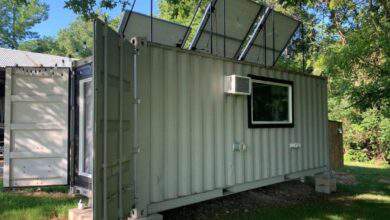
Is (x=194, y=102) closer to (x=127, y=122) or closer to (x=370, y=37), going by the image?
(x=127, y=122)

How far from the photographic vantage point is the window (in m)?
6.65

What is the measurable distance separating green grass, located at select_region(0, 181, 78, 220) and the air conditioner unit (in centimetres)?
288

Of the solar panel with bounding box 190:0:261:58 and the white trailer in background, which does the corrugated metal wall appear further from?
the solar panel with bounding box 190:0:261:58

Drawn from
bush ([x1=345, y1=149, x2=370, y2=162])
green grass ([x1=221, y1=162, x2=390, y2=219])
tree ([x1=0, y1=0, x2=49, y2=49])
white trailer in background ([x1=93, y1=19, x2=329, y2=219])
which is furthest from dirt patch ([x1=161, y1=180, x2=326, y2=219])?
tree ([x1=0, y1=0, x2=49, y2=49])

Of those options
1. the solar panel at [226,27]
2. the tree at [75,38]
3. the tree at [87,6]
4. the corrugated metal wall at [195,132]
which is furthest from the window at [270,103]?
the tree at [75,38]

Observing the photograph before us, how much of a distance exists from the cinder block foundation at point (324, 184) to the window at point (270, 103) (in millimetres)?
1705

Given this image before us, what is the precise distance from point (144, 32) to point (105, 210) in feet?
16.9

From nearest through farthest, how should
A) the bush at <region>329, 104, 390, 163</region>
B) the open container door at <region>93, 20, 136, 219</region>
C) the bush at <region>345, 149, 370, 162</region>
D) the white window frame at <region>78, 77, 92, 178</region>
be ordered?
the open container door at <region>93, 20, 136, 219</region> < the white window frame at <region>78, 77, 92, 178</region> < the bush at <region>329, 104, 390, 163</region> < the bush at <region>345, 149, 370, 162</region>

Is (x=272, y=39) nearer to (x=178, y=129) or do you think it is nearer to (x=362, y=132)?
(x=178, y=129)

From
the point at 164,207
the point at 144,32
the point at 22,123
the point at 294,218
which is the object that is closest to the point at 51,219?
the point at 164,207

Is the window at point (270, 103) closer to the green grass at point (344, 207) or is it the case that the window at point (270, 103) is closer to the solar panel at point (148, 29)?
the green grass at point (344, 207)

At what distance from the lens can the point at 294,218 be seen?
19.7 feet

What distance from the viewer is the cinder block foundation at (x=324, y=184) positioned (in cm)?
831

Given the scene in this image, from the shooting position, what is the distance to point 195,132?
18.0ft
